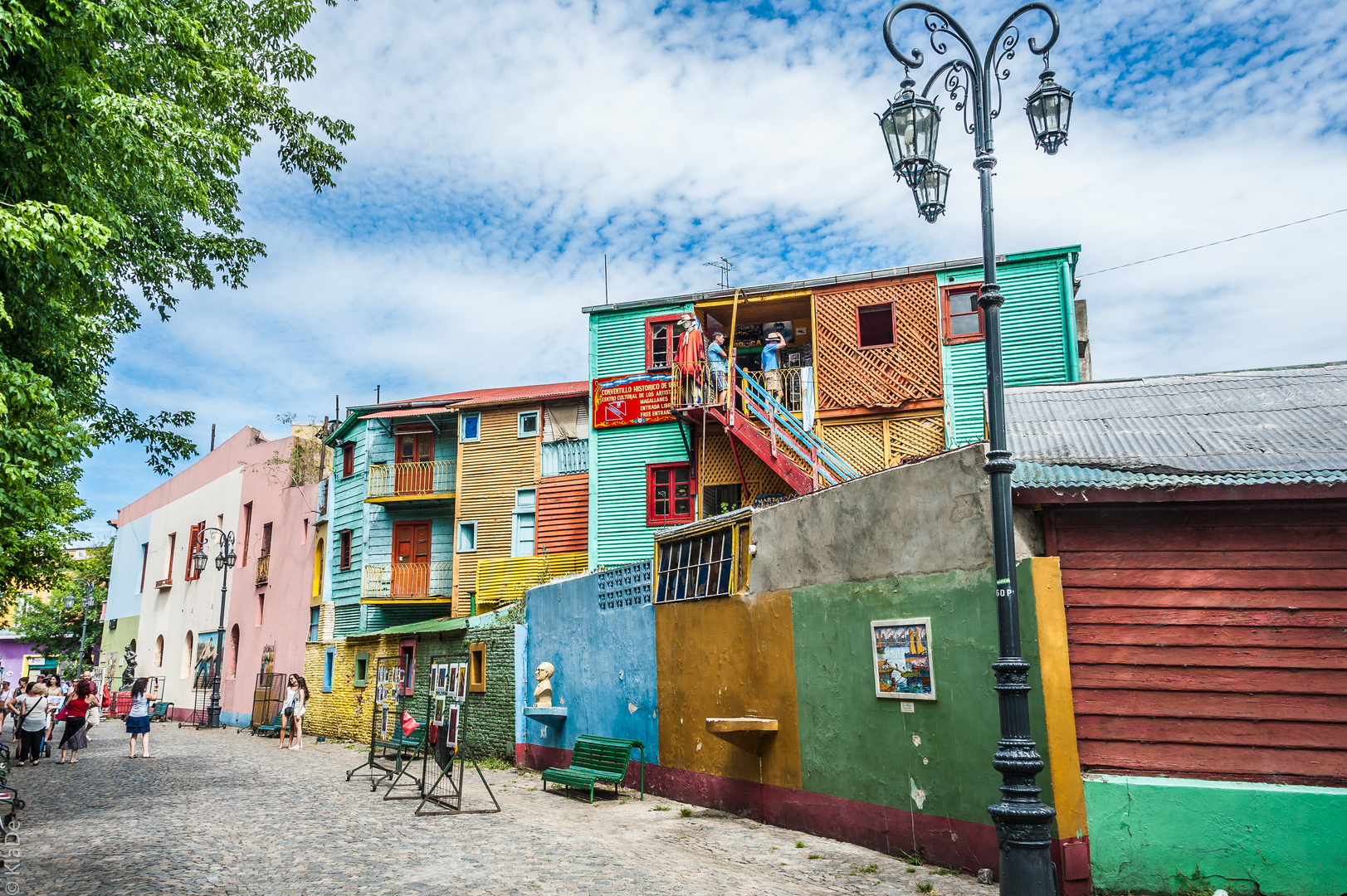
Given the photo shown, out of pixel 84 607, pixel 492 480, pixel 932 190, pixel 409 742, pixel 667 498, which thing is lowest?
pixel 409 742

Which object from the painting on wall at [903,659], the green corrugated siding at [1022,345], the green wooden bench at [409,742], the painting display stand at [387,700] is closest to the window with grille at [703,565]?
the painting on wall at [903,659]

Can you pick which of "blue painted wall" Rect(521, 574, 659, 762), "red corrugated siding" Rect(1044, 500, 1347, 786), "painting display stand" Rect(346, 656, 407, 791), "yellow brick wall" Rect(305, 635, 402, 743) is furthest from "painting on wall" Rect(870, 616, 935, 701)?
"yellow brick wall" Rect(305, 635, 402, 743)

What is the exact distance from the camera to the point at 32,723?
62.1ft

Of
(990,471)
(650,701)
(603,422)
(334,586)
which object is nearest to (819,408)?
(603,422)

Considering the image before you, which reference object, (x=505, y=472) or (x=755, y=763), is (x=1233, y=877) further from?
(x=505, y=472)

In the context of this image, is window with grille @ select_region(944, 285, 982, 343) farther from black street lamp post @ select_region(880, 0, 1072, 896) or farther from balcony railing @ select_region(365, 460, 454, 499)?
balcony railing @ select_region(365, 460, 454, 499)

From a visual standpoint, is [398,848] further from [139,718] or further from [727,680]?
[139,718]

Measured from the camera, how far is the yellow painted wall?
11.0 meters

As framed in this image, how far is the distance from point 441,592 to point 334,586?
4096 mm

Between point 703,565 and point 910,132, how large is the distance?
743 cm

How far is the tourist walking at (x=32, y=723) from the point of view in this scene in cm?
1892

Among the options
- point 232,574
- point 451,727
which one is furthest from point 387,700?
point 232,574

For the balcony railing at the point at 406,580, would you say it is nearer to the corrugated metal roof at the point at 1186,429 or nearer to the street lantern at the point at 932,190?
the corrugated metal roof at the point at 1186,429

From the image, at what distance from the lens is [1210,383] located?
425 inches
